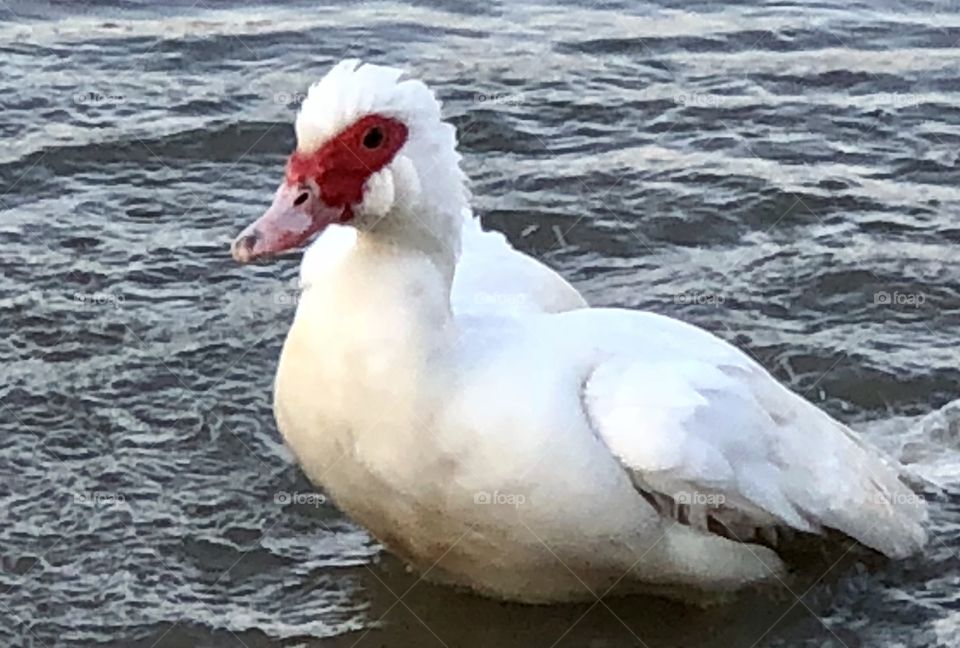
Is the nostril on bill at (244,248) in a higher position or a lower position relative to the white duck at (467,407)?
higher

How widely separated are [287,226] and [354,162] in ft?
0.74

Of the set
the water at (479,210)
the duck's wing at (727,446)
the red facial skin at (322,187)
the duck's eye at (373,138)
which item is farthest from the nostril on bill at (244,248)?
the water at (479,210)

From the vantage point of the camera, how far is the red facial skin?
5062 millimetres

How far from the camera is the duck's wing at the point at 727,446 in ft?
17.1

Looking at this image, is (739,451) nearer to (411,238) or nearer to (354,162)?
(411,238)

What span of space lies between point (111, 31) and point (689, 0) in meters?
2.77

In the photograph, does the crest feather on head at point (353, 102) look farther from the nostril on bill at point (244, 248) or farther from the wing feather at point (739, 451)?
the wing feather at point (739, 451)

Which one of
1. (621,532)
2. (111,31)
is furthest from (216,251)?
(621,532)

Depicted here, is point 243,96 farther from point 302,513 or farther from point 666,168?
point 302,513

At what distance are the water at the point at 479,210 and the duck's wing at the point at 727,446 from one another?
0.35m

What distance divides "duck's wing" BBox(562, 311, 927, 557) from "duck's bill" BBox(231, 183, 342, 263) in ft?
2.62

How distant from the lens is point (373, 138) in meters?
5.09

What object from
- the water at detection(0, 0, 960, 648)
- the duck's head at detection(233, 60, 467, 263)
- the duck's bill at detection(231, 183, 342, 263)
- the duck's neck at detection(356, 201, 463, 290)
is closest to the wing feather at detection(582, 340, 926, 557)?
the water at detection(0, 0, 960, 648)

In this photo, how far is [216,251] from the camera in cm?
775
